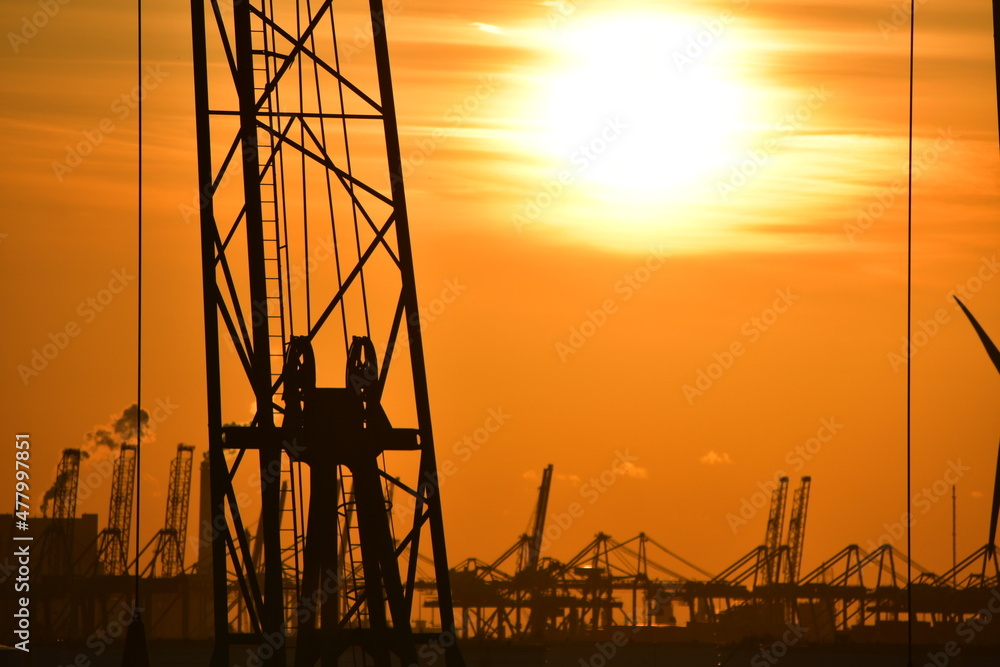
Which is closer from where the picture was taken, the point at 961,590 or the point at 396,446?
the point at 396,446

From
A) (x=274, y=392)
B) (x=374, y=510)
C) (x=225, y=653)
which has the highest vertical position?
(x=274, y=392)

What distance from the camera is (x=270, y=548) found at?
30.2 metres

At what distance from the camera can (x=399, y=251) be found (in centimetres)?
3145

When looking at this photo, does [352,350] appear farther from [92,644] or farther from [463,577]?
[463,577]

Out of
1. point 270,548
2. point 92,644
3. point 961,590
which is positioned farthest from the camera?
point 961,590

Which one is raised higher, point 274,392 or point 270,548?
point 274,392

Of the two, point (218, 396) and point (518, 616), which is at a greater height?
point (518, 616)

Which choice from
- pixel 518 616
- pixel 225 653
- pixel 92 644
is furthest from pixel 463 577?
pixel 225 653

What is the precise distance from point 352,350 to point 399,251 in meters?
2.00

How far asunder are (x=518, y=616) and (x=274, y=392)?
16320cm

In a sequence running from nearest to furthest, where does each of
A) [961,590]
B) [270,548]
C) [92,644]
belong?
[270,548] < [92,644] < [961,590]

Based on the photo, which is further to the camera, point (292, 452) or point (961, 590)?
point (961, 590)

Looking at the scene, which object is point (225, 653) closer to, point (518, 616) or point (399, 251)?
point (399, 251)

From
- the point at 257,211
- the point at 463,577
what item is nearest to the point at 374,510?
the point at 257,211
